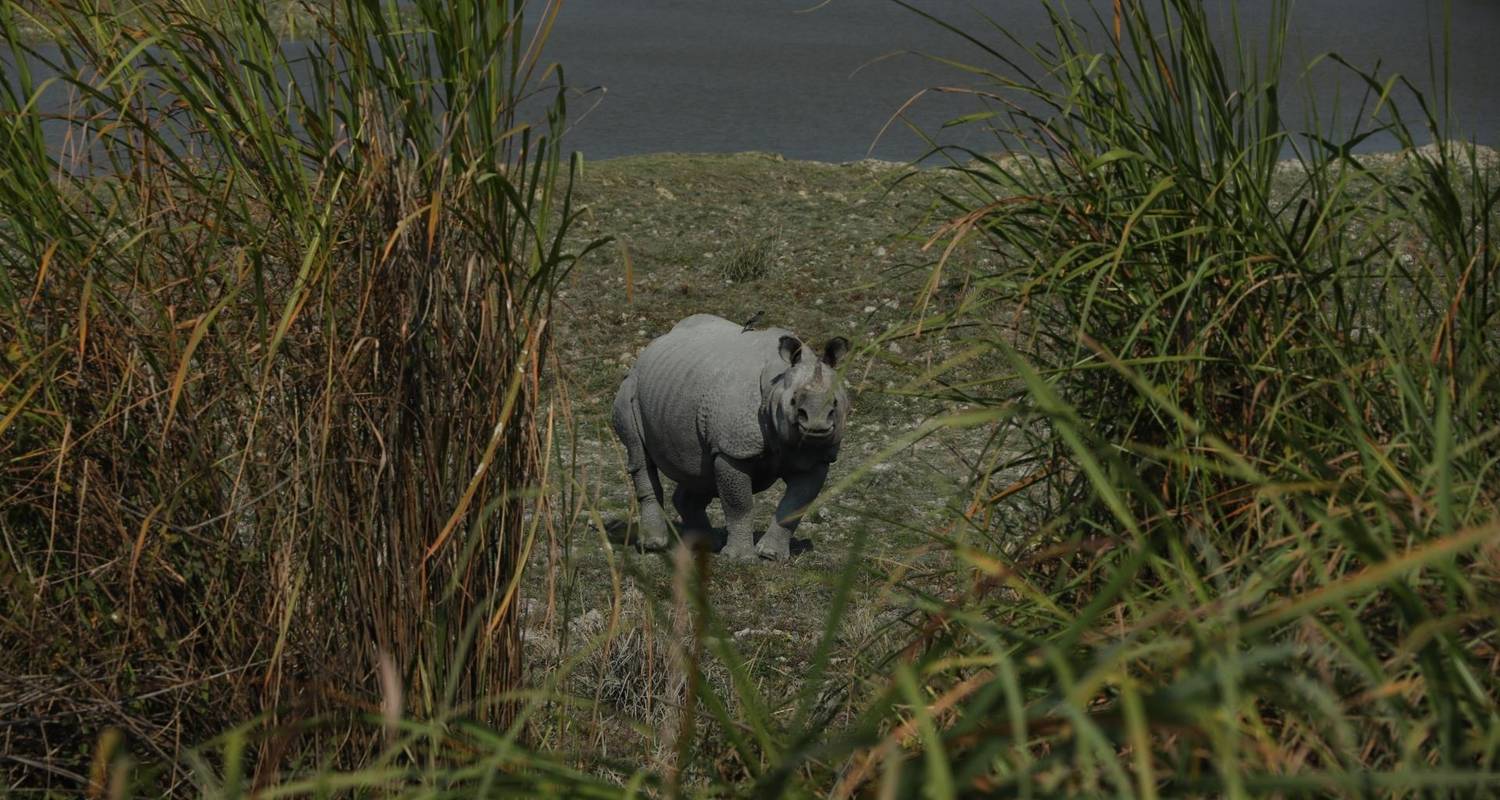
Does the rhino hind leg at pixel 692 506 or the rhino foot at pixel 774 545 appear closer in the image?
the rhino foot at pixel 774 545

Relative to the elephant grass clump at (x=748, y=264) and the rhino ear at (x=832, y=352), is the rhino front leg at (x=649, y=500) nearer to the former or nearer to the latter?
the rhino ear at (x=832, y=352)

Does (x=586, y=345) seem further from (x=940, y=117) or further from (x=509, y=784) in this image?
(x=940, y=117)

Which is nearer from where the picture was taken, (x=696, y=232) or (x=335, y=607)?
(x=335, y=607)

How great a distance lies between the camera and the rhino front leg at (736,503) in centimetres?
629

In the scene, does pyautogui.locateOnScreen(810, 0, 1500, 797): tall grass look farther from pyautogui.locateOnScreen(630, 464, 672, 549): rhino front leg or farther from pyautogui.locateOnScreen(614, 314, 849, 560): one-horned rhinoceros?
pyautogui.locateOnScreen(630, 464, 672, 549): rhino front leg

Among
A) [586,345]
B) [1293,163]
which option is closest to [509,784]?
[586,345]

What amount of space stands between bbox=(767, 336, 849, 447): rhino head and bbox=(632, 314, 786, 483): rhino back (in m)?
0.16

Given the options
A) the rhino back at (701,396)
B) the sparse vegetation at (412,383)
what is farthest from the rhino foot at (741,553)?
the sparse vegetation at (412,383)

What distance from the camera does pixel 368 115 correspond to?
2.66m

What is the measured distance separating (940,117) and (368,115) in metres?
18.8

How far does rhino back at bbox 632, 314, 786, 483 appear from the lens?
6.22m

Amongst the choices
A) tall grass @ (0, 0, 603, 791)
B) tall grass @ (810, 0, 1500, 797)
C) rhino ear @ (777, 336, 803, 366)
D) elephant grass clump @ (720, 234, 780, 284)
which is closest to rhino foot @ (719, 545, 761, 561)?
rhino ear @ (777, 336, 803, 366)

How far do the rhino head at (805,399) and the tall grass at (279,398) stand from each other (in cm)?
306

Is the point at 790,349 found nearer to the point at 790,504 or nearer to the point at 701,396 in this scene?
the point at 701,396
